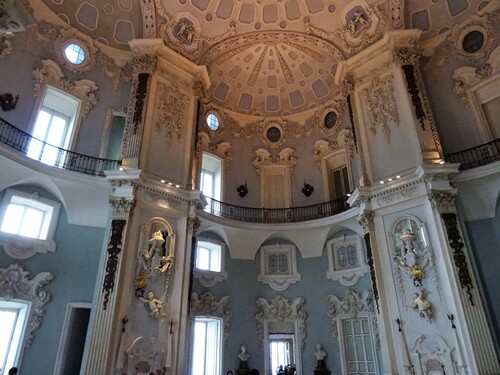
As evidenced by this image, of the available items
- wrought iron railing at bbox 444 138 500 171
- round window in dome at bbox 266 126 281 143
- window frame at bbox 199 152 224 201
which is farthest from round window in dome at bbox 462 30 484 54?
window frame at bbox 199 152 224 201

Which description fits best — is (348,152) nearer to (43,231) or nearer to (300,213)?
(300,213)

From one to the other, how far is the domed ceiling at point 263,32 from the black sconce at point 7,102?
13.6 ft

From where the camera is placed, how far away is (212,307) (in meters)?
13.8

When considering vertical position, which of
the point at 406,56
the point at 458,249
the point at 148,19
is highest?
the point at 148,19

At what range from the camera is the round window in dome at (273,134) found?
1805 cm

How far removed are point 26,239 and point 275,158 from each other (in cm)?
1084

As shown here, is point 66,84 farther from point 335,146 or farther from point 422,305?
point 422,305

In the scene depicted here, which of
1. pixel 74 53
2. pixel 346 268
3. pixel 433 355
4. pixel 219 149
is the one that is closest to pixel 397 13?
pixel 219 149

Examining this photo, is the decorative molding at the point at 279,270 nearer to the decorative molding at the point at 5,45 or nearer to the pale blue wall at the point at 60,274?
→ the pale blue wall at the point at 60,274

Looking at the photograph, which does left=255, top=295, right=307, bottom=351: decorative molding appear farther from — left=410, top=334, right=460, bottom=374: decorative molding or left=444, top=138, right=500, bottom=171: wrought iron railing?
left=444, top=138, right=500, bottom=171: wrought iron railing

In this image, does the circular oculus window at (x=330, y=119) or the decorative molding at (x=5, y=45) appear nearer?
the decorative molding at (x=5, y=45)

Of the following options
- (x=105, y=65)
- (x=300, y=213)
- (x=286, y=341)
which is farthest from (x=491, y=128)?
(x=105, y=65)

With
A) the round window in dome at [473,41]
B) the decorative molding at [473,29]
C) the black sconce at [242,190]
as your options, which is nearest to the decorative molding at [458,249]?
the decorative molding at [473,29]

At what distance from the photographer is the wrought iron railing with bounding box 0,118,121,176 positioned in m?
10.6
